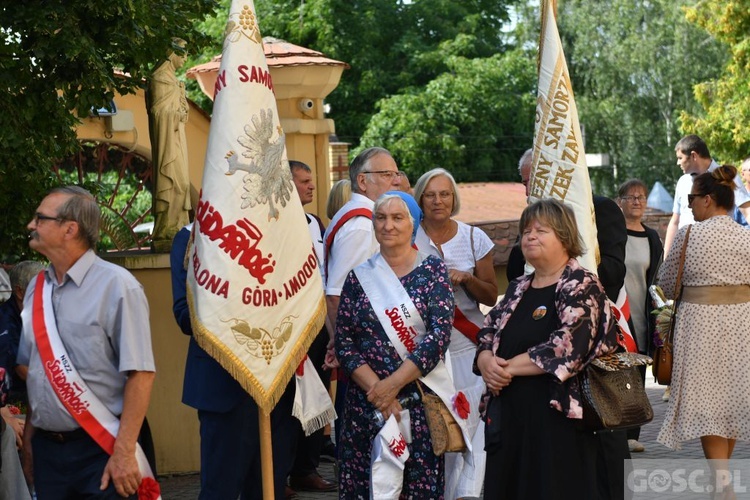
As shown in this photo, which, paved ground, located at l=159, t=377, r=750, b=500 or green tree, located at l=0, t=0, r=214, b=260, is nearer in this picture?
green tree, located at l=0, t=0, r=214, b=260

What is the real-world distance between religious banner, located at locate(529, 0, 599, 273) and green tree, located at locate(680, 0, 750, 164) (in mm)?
20439

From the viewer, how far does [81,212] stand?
5070 mm

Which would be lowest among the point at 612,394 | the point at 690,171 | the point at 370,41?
the point at 612,394

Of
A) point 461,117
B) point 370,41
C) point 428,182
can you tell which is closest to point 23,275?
point 428,182

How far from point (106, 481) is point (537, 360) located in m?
1.88

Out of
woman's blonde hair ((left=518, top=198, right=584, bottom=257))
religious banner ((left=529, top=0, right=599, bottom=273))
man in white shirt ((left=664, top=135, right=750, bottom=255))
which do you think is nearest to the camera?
woman's blonde hair ((left=518, top=198, right=584, bottom=257))

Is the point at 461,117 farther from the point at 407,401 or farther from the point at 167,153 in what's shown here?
the point at 407,401

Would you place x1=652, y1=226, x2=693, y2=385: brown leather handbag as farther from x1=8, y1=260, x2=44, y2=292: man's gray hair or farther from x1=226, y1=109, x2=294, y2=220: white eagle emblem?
x1=8, y1=260, x2=44, y2=292: man's gray hair

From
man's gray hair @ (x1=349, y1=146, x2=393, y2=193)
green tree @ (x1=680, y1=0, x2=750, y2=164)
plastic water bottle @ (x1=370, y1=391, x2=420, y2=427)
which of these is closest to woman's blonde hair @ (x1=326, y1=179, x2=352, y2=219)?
man's gray hair @ (x1=349, y1=146, x2=393, y2=193)

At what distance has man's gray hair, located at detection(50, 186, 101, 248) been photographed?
5.04 meters

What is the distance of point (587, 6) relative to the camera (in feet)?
173

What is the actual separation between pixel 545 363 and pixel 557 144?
236 cm

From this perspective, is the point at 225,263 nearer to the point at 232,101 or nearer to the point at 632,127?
the point at 232,101

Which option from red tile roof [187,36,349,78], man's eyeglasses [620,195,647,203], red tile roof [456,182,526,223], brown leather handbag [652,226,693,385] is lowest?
red tile roof [456,182,526,223]
